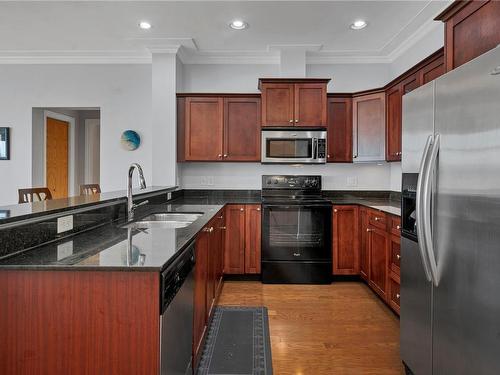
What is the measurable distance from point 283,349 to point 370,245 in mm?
1548

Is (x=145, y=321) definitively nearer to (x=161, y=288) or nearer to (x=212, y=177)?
(x=161, y=288)

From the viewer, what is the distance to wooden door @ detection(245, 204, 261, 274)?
12.3ft

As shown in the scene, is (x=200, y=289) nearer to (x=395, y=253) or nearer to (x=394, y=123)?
(x=395, y=253)

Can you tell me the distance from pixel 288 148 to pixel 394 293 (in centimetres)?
188

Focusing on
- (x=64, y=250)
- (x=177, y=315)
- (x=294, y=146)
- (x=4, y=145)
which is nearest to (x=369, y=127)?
(x=294, y=146)

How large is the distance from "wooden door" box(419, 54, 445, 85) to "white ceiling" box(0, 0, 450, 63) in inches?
24.9

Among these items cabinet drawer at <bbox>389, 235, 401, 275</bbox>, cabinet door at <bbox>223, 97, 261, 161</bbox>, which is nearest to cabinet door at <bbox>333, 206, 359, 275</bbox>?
cabinet drawer at <bbox>389, 235, 401, 275</bbox>

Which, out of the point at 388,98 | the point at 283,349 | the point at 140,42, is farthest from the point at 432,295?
the point at 140,42

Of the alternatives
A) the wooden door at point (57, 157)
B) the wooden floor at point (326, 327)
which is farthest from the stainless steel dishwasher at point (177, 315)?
the wooden door at point (57, 157)

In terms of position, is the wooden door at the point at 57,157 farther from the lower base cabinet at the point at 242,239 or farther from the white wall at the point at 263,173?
the lower base cabinet at the point at 242,239

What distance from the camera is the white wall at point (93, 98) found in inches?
175

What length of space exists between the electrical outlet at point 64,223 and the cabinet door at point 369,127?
123 inches

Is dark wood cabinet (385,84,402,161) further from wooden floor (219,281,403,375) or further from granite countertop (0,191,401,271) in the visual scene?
granite countertop (0,191,401,271)

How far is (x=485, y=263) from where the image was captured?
128cm
